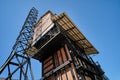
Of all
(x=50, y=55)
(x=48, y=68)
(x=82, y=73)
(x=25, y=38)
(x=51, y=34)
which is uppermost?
(x=25, y=38)

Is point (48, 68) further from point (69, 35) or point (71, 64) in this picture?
point (69, 35)

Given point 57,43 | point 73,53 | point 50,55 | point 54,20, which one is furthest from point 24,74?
point 54,20

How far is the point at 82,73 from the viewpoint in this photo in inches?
439

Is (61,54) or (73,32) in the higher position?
(73,32)

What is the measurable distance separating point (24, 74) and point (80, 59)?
238 inches

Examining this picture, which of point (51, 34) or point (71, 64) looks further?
point (51, 34)

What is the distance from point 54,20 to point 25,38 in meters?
7.09

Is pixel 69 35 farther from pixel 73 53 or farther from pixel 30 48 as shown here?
pixel 30 48

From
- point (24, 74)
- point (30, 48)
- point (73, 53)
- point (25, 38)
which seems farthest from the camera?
point (25, 38)

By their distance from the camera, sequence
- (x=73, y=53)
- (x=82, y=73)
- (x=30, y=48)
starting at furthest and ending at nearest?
(x=30, y=48)
(x=73, y=53)
(x=82, y=73)

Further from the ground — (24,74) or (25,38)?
(25,38)

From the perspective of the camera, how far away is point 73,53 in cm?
1235

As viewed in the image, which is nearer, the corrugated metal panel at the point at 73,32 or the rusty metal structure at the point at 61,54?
the rusty metal structure at the point at 61,54

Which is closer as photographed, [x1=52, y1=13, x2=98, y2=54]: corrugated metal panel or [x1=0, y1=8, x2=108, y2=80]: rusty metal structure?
[x1=0, y1=8, x2=108, y2=80]: rusty metal structure
